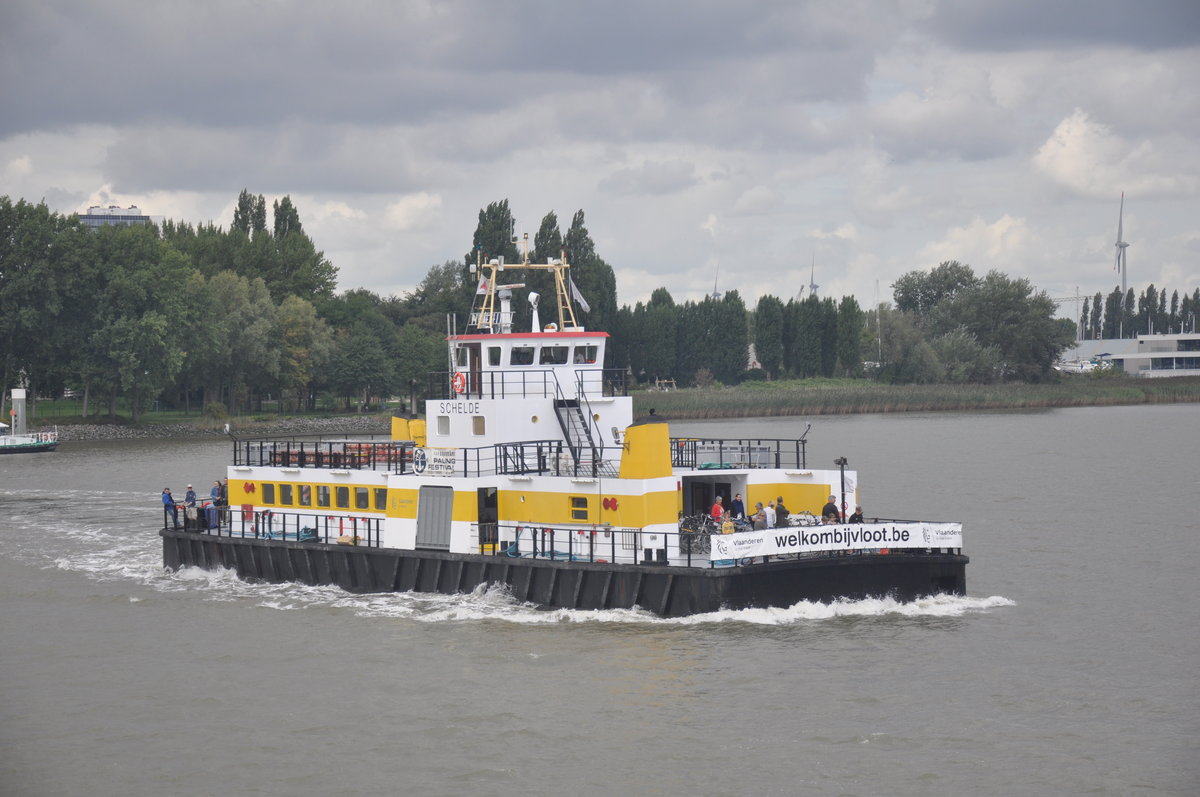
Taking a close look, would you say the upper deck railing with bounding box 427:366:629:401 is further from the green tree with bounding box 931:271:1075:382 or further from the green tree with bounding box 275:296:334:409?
the green tree with bounding box 931:271:1075:382

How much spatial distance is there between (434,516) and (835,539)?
26.7 ft

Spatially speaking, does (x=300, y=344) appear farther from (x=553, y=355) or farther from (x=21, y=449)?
(x=553, y=355)

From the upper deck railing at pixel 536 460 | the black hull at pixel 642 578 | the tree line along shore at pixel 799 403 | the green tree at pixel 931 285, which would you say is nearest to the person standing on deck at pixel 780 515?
the upper deck railing at pixel 536 460

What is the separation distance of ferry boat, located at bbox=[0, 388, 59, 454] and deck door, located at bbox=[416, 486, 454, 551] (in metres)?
56.2

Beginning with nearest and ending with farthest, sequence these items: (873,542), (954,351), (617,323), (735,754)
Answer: (735,754) → (873,542) → (954,351) → (617,323)

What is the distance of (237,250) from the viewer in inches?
4156

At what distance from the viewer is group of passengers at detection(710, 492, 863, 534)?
991 inches

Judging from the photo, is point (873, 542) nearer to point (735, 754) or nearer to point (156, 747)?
point (735, 754)

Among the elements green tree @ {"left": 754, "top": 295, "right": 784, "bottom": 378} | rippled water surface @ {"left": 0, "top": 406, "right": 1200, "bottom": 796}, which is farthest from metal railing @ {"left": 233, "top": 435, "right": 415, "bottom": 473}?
green tree @ {"left": 754, "top": 295, "right": 784, "bottom": 378}

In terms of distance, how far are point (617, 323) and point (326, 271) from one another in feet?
83.5

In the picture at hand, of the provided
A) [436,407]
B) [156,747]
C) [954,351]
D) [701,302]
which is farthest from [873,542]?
[701,302]

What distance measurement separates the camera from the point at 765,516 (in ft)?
83.5

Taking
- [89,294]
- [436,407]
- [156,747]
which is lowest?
[156,747]

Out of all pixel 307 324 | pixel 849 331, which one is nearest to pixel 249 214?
pixel 307 324
